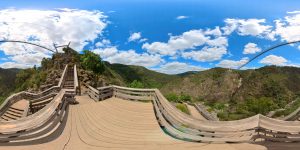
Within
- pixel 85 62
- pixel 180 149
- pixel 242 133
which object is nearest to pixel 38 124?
pixel 180 149

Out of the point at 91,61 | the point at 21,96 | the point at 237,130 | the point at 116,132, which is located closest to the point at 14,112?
the point at 21,96

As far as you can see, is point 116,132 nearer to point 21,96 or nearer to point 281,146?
point 281,146

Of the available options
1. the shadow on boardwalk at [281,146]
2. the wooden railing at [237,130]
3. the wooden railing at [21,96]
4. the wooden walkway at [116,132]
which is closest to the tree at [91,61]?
the wooden railing at [21,96]

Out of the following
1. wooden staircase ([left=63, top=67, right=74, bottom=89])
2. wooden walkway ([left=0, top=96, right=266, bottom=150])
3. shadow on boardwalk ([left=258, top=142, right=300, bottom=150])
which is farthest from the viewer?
wooden staircase ([left=63, top=67, right=74, bottom=89])

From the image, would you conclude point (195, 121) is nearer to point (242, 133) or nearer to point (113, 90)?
point (242, 133)

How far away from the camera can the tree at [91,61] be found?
5622 cm

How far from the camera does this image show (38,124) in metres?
11.1

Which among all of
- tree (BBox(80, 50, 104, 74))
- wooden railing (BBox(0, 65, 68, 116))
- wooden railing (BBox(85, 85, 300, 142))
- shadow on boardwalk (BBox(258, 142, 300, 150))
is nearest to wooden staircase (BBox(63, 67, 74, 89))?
wooden railing (BBox(0, 65, 68, 116))

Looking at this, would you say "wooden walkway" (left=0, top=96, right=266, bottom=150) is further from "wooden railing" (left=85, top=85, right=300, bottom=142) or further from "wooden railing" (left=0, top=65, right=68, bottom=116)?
"wooden railing" (left=0, top=65, right=68, bottom=116)

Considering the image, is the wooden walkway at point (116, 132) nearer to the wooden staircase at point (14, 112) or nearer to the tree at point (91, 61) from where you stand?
the wooden staircase at point (14, 112)

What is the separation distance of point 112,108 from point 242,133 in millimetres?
10479

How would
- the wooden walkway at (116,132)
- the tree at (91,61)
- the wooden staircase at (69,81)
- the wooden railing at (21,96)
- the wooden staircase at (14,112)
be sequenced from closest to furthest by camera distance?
the wooden walkway at (116,132)
the wooden staircase at (14,112)
the wooden railing at (21,96)
the wooden staircase at (69,81)
the tree at (91,61)

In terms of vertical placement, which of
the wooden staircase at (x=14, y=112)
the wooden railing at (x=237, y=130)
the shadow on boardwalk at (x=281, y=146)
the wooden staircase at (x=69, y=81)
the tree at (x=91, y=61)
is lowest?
the wooden staircase at (x=14, y=112)

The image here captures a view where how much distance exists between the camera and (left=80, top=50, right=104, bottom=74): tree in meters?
56.2
